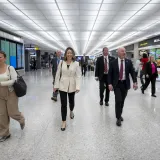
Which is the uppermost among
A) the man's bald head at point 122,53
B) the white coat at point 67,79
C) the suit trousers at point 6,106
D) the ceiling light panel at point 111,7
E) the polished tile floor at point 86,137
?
the ceiling light panel at point 111,7

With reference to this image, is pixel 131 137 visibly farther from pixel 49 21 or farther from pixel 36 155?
pixel 49 21

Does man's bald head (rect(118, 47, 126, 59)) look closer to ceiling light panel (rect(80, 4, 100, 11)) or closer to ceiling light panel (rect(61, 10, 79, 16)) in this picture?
ceiling light panel (rect(80, 4, 100, 11))

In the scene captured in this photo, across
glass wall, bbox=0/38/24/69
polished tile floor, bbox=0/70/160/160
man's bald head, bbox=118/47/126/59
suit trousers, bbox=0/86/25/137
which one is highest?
glass wall, bbox=0/38/24/69

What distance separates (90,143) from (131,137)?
693 millimetres

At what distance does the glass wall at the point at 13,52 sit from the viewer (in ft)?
40.0

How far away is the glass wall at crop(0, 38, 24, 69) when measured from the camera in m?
12.2

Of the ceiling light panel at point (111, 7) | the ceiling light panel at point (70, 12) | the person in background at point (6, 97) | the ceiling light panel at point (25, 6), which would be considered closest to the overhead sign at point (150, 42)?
the ceiling light panel at point (111, 7)

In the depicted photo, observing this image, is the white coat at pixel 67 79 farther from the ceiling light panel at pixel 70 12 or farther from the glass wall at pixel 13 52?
the glass wall at pixel 13 52

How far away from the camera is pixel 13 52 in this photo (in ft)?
45.0

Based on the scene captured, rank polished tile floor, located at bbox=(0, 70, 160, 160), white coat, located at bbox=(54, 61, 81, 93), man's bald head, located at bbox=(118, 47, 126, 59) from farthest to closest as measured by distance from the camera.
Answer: man's bald head, located at bbox=(118, 47, 126, 59)
white coat, located at bbox=(54, 61, 81, 93)
polished tile floor, located at bbox=(0, 70, 160, 160)

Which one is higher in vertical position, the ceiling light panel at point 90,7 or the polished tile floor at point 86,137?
the ceiling light panel at point 90,7

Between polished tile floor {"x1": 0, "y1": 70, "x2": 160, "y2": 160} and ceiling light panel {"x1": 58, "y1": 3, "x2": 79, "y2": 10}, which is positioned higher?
ceiling light panel {"x1": 58, "y1": 3, "x2": 79, "y2": 10}

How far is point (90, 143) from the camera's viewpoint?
2.96m

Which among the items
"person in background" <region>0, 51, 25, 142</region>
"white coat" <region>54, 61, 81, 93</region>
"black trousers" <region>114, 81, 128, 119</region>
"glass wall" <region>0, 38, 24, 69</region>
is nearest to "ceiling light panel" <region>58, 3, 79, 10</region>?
"white coat" <region>54, 61, 81, 93</region>
